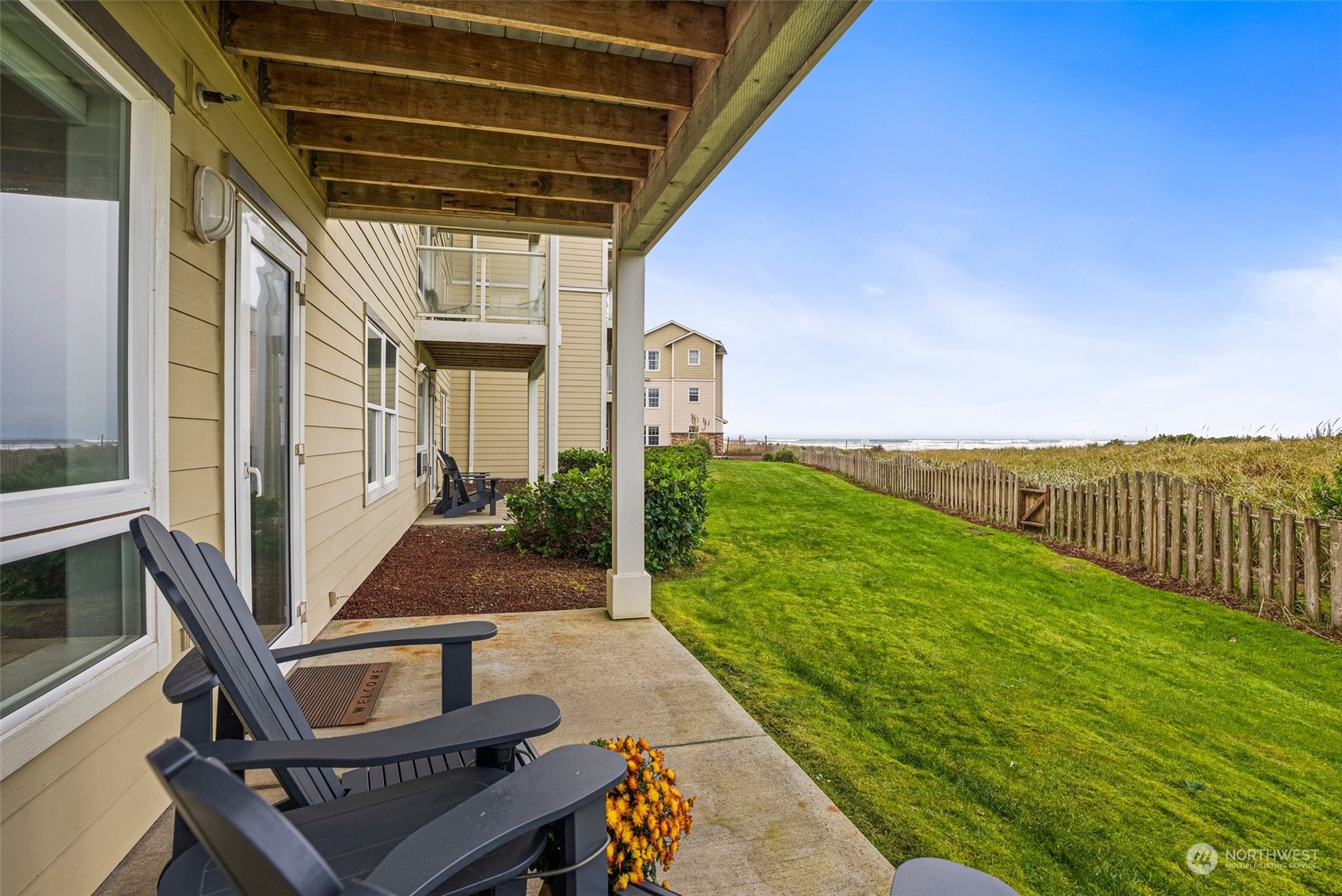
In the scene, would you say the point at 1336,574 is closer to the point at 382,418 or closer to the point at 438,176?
the point at 438,176

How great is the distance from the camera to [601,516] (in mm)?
6469

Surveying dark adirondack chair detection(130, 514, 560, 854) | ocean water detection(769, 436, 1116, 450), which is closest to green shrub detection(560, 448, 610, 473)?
ocean water detection(769, 436, 1116, 450)

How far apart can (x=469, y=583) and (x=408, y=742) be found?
4.54 metres

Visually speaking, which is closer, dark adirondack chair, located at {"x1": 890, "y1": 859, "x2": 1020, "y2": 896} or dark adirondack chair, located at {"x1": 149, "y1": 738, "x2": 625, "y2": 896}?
dark adirondack chair, located at {"x1": 149, "y1": 738, "x2": 625, "y2": 896}

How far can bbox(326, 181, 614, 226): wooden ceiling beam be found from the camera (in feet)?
14.6

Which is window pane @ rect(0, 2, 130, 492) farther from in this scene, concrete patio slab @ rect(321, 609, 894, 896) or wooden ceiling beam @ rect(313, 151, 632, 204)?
wooden ceiling beam @ rect(313, 151, 632, 204)

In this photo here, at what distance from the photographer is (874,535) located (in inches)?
339

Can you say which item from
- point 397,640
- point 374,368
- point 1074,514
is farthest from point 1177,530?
point 374,368

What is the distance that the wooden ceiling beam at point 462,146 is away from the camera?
3.60m

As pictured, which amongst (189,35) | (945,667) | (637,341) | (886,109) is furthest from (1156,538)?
(886,109)

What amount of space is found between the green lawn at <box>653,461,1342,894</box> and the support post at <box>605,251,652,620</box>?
44 cm

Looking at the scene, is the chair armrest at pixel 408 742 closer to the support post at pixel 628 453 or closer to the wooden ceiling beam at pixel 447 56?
the wooden ceiling beam at pixel 447 56

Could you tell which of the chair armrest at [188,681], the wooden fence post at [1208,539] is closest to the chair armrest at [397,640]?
the chair armrest at [188,681]

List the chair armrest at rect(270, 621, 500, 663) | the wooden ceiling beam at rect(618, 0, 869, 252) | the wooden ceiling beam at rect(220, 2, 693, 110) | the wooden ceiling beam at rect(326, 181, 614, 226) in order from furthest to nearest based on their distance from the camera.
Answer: the wooden ceiling beam at rect(326, 181, 614, 226) → the wooden ceiling beam at rect(220, 2, 693, 110) → the wooden ceiling beam at rect(618, 0, 869, 252) → the chair armrest at rect(270, 621, 500, 663)
